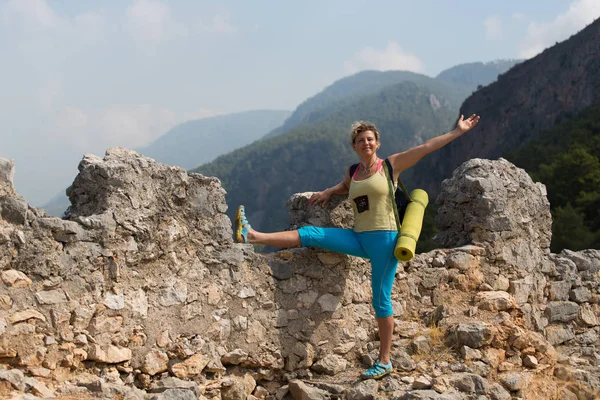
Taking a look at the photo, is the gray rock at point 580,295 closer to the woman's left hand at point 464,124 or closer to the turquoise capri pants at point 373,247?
the woman's left hand at point 464,124

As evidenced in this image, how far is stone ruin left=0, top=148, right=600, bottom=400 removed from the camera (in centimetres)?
373

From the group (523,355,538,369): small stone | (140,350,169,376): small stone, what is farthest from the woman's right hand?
(523,355,538,369): small stone

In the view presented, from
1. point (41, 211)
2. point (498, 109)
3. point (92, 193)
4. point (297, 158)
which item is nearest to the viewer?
point (41, 211)

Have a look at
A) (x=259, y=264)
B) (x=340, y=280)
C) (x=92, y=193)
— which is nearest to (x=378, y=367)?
(x=340, y=280)

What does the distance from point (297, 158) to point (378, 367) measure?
12328 centimetres

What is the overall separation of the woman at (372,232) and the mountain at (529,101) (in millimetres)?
65018

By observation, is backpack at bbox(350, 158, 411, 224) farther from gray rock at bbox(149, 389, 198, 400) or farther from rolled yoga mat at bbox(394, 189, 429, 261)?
gray rock at bbox(149, 389, 198, 400)

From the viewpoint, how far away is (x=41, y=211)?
398cm

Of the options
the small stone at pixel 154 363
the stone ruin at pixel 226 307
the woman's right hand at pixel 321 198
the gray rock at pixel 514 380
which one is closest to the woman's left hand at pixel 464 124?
the stone ruin at pixel 226 307

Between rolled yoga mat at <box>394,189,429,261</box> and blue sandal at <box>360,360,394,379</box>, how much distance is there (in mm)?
835

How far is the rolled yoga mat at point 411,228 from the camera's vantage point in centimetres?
441

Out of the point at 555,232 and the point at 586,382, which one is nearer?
the point at 586,382

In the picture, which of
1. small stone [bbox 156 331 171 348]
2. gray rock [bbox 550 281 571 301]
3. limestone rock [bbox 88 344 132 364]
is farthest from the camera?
gray rock [bbox 550 281 571 301]

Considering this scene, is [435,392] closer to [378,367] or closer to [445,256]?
[378,367]
